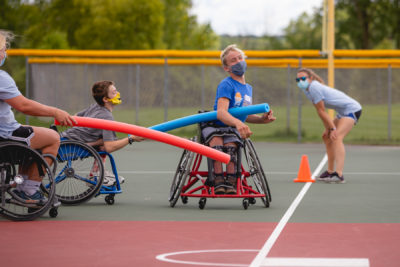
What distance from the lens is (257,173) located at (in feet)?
33.6

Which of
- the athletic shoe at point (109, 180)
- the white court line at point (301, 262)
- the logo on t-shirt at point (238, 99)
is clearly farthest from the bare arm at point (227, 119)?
the white court line at point (301, 262)

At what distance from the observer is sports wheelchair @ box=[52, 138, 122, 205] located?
10.3 meters

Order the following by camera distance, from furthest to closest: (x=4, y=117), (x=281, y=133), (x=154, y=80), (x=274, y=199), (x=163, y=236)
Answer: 1. (x=154, y=80)
2. (x=281, y=133)
3. (x=274, y=199)
4. (x=4, y=117)
5. (x=163, y=236)

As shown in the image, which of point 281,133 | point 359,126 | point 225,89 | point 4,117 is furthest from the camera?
point 359,126

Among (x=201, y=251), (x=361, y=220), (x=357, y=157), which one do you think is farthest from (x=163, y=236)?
(x=357, y=157)

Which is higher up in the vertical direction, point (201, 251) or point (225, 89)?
point (225, 89)

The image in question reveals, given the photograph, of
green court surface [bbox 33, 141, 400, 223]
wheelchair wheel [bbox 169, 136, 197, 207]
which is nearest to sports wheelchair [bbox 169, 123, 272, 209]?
wheelchair wheel [bbox 169, 136, 197, 207]

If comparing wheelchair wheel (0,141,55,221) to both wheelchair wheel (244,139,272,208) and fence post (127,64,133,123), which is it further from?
fence post (127,64,133,123)

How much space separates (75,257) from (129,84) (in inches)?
941

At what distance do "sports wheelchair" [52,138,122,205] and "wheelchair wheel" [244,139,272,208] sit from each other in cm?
168

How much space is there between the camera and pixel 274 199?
445 inches

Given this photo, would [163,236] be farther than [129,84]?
No

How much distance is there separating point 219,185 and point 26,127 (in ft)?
7.57

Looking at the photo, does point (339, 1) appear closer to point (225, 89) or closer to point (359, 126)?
point (359, 126)
